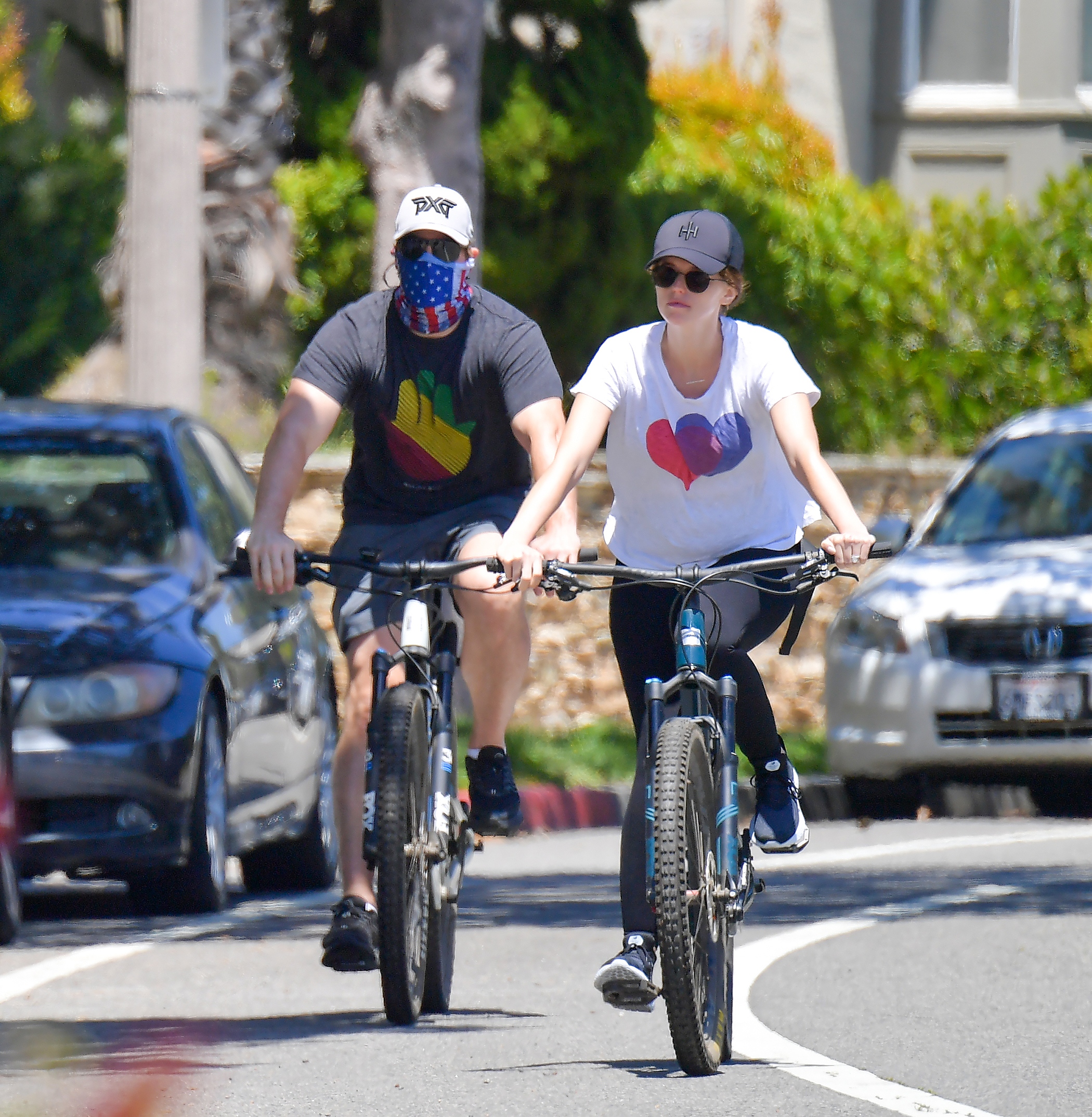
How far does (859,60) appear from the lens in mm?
28969

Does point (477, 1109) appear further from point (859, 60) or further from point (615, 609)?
point (859, 60)

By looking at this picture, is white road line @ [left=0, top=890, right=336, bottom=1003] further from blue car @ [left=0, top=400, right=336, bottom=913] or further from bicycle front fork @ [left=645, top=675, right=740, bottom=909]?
bicycle front fork @ [left=645, top=675, right=740, bottom=909]

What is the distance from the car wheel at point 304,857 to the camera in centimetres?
952

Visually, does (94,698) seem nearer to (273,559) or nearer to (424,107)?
(273,559)

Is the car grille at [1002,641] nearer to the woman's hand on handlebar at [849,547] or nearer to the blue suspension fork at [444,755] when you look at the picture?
the blue suspension fork at [444,755]

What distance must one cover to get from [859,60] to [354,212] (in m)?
12.5

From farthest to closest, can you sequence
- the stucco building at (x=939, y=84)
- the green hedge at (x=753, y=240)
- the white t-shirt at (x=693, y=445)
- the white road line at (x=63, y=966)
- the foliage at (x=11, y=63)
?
the stucco building at (x=939, y=84) < the foliage at (x=11, y=63) < the green hedge at (x=753, y=240) < the white road line at (x=63, y=966) < the white t-shirt at (x=693, y=445)

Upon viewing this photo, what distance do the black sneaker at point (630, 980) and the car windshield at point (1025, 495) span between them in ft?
24.1

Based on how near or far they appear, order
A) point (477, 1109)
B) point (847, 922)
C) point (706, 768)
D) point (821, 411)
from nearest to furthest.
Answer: point (477, 1109)
point (706, 768)
point (847, 922)
point (821, 411)

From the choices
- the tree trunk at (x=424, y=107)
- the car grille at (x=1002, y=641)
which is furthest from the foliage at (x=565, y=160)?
the car grille at (x=1002, y=641)

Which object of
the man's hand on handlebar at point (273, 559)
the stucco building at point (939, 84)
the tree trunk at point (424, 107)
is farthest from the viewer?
the stucco building at point (939, 84)

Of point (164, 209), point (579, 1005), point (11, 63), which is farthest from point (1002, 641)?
point (11, 63)

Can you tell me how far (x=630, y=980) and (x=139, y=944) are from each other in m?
3.04

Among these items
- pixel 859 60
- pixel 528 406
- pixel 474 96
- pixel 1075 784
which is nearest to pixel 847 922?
pixel 528 406
